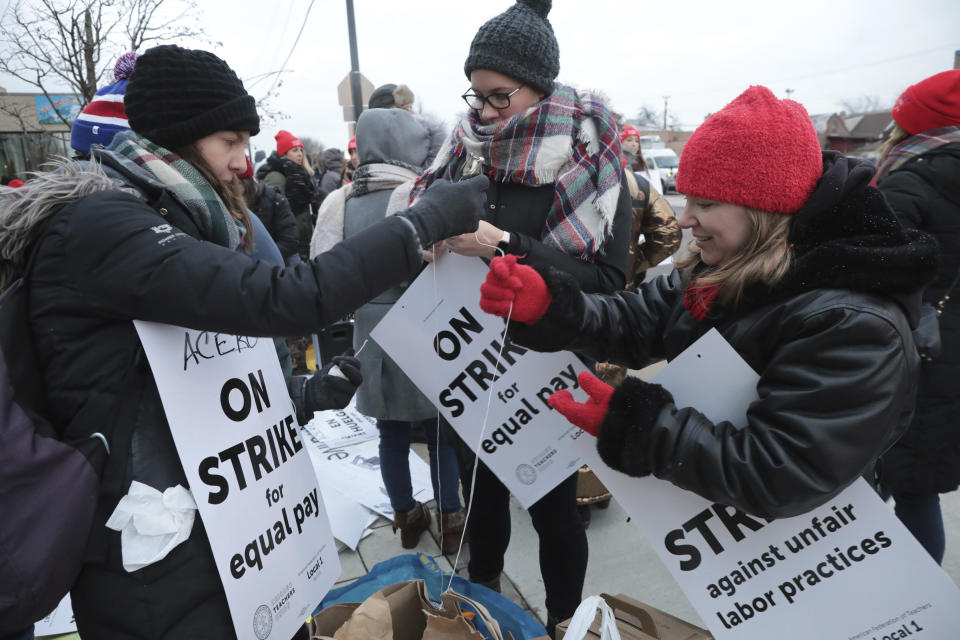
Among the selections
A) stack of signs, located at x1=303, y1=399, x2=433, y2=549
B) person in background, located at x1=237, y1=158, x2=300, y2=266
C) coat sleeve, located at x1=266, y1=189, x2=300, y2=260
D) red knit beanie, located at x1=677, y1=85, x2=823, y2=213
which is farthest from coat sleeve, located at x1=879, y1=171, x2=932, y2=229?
coat sleeve, located at x1=266, y1=189, x2=300, y2=260

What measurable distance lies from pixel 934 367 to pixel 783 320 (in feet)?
4.45

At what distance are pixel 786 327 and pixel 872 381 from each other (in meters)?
0.19

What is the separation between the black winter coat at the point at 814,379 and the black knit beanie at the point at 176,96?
44.9 inches

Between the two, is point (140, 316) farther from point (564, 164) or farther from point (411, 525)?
point (411, 525)

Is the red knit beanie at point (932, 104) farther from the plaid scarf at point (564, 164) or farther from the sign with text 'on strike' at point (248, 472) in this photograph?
the sign with text 'on strike' at point (248, 472)

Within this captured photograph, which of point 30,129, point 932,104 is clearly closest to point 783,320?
point 932,104

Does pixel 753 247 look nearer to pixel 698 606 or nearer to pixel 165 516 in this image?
pixel 698 606

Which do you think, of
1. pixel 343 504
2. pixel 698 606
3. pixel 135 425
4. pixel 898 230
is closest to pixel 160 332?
pixel 135 425

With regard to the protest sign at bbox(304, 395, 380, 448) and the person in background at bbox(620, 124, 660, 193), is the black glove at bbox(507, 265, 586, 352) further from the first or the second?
the person in background at bbox(620, 124, 660, 193)

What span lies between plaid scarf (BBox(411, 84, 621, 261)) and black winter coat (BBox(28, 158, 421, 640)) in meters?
0.71

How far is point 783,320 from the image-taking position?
1.20 metres

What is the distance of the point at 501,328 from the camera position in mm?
1867

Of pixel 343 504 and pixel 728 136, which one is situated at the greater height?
pixel 728 136

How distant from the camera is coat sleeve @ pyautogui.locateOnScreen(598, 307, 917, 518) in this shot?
107 cm
